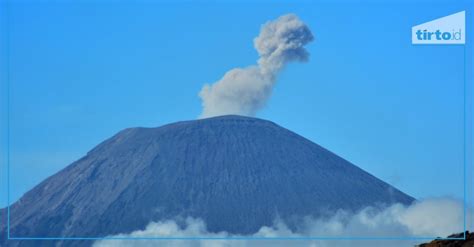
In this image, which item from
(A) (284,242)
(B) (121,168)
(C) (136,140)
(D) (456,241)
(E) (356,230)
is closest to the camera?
(D) (456,241)

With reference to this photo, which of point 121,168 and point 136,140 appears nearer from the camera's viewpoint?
point 121,168

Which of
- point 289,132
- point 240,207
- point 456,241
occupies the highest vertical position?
point 289,132

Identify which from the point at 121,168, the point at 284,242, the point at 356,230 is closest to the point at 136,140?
the point at 121,168

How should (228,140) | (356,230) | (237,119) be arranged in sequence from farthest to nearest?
(237,119) → (228,140) → (356,230)

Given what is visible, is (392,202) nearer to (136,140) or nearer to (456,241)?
(456,241)

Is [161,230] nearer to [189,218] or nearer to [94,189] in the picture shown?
[189,218]

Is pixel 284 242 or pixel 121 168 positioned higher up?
pixel 121 168

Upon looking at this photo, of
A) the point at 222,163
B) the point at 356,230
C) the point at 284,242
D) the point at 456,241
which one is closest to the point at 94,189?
the point at 222,163
